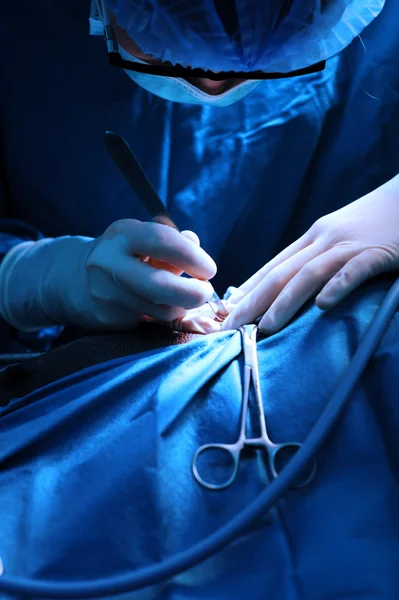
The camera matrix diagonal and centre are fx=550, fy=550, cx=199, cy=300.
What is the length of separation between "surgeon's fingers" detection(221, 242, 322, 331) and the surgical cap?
1.26 ft

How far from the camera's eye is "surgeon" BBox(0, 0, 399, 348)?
1.09 m

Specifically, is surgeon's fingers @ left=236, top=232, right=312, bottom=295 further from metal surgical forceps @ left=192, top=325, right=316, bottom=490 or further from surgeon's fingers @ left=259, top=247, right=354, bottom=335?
metal surgical forceps @ left=192, top=325, right=316, bottom=490

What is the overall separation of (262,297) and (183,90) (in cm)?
49

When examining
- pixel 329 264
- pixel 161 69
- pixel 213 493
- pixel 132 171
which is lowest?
pixel 213 493

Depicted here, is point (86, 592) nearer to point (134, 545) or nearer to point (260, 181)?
point (134, 545)

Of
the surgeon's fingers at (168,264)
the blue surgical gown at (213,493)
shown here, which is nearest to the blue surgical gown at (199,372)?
the blue surgical gown at (213,493)

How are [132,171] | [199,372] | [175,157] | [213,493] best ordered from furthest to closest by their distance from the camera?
[175,157]
[132,171]
[199,372]
[213,493]

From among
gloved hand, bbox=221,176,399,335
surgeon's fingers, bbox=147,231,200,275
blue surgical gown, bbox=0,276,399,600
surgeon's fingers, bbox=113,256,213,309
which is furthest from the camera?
surgeon's fingers, bbox=147,231,200,275

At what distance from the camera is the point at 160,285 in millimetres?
1002

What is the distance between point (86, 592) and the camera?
0.60 m

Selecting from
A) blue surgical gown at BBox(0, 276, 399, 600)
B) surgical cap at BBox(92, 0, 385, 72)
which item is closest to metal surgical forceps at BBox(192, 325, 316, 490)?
blue surgical gown at BBox(0, 276, 399, 600)

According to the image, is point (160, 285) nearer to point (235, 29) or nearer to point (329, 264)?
point (329, 264)

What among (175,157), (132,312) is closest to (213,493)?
(132,312)

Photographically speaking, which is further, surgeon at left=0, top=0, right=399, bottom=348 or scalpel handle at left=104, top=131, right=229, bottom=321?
surgeon at left=0, top=0, right=399, bottom=348
